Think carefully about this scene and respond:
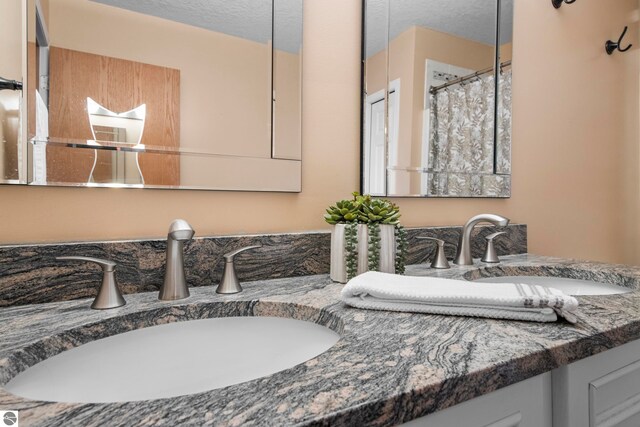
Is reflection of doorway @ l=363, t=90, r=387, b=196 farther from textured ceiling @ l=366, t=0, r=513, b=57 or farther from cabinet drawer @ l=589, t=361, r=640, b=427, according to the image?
cabinet drawer @ l=589, t=361, r=640, b=427

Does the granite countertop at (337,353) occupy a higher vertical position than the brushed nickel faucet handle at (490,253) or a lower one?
lower

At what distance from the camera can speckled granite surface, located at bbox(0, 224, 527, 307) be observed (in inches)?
25.0

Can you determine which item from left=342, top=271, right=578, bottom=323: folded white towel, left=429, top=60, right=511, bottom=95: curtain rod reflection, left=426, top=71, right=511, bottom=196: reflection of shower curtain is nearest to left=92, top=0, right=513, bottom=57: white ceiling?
left=429, top=60, right=511, bottom=95: curtain rod reflection

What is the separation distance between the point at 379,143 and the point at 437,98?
0.29 meters

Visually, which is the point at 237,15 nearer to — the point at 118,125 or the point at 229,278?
the point at 118,125

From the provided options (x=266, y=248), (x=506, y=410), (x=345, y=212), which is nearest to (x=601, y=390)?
(x=506, y=410)

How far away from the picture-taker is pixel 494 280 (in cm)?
102

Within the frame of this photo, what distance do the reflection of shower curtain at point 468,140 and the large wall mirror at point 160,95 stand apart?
0.50 m

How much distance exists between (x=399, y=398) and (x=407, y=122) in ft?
3.00

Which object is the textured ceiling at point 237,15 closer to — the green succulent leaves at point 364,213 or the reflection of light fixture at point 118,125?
the reflection of light fixture at point 118,125

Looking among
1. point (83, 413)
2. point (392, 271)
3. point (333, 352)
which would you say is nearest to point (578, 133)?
point (392, 271)

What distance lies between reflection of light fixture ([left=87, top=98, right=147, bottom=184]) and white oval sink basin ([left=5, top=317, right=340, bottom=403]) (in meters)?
0.35

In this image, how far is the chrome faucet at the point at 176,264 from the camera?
67cm

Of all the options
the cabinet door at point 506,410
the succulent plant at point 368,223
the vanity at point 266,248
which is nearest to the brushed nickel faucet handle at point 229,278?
the vanity at point 266,248
